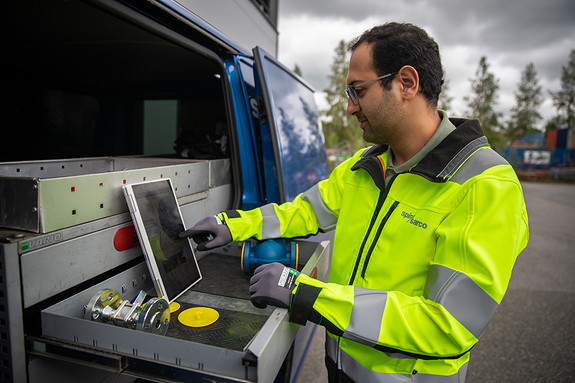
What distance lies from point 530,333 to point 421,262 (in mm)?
3521

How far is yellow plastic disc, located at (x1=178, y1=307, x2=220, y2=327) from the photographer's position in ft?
4.59

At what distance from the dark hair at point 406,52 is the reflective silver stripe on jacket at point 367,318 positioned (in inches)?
35.3

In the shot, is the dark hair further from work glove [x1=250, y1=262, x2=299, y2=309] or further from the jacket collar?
work glove [x1=250, y1=262, x2=299, y2=309]

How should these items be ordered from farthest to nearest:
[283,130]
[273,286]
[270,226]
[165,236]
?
1. [283,130]
2. [270,226]
3. [165,236]
4. [273,286]

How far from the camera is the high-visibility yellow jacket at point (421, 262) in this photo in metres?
1.13

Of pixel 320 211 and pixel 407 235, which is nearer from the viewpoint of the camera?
pixel 407 235

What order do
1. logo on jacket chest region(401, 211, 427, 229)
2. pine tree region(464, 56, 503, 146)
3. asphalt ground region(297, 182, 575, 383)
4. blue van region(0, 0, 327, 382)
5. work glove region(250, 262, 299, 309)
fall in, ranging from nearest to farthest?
blue van region(0, 0, 327, 382)
work glove region(250, 262, 299, 309)
logo on jacket chest region(401, 211, 427, 229)
asphalt ground region(297, 182, 575, 383)
pine tree region(464, 56, 503, 146)

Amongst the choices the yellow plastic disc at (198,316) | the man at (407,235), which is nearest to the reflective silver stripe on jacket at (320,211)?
the man at (407,235)

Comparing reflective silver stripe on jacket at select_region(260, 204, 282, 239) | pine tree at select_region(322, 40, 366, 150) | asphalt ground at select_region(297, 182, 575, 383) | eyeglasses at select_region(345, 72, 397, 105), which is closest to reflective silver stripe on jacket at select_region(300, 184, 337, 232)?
reflective silver stripe on jacket at select_region(260, 204, 282, 239)

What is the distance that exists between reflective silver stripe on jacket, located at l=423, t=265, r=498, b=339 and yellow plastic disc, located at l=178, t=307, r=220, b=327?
873 mm

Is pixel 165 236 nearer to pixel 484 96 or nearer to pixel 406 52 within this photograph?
pixel 406 52

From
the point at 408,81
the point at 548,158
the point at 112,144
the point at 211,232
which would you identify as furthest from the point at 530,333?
the point at 548,158

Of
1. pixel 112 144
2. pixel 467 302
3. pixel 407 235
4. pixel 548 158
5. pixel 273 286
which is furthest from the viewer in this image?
pixel 548 158

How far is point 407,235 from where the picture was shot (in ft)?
4.56
